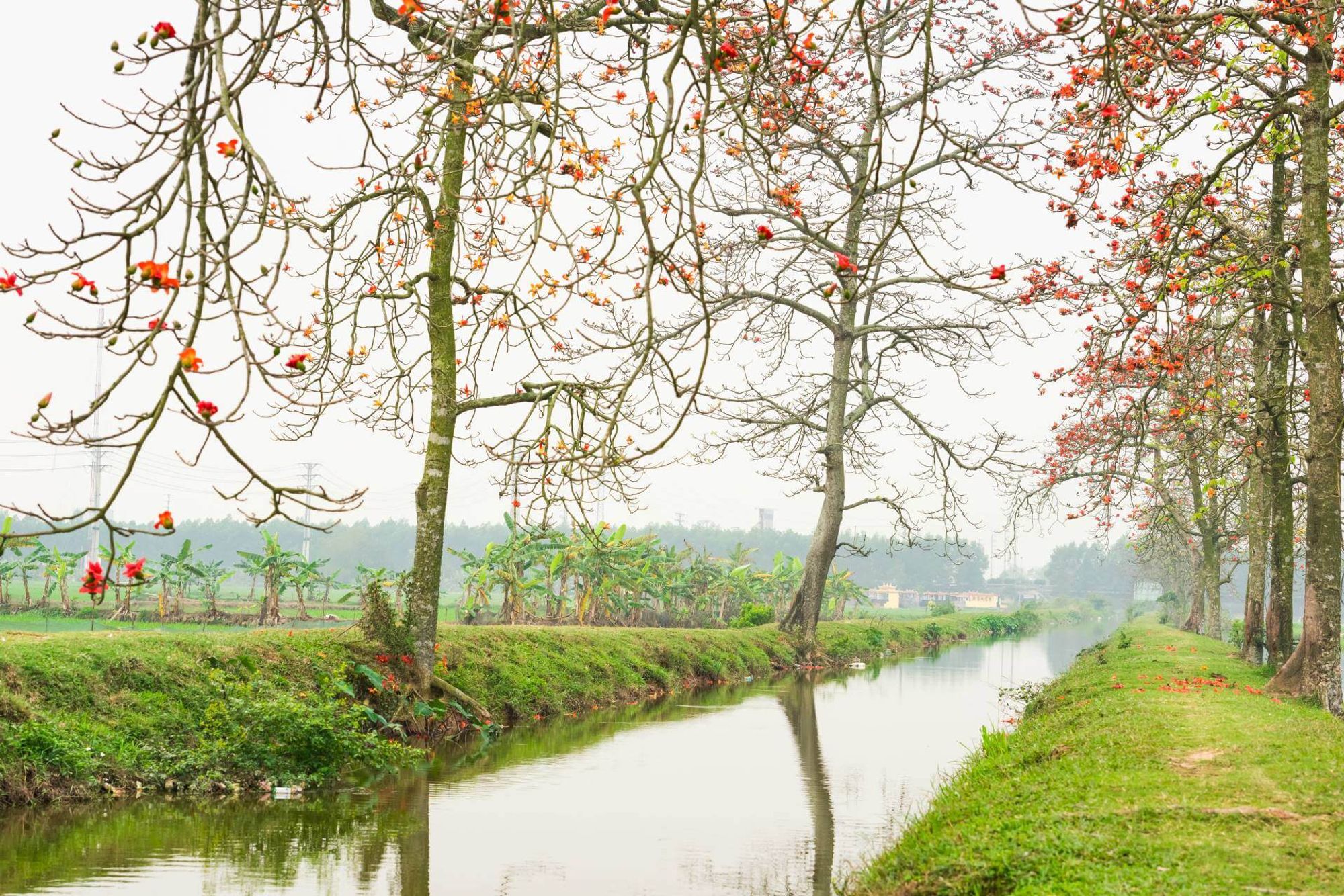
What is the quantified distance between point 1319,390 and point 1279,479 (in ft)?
9.89

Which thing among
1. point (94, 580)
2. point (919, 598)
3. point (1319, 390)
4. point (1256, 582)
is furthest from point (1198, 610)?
point (919, 598)

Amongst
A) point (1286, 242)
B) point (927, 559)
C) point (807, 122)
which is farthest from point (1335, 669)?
point (927, 559)

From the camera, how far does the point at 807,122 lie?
7.03m

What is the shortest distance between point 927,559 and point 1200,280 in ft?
401

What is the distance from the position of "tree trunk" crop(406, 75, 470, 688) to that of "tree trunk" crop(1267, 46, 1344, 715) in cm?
920

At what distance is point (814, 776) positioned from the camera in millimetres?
11641

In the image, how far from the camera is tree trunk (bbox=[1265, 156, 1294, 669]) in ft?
48.0

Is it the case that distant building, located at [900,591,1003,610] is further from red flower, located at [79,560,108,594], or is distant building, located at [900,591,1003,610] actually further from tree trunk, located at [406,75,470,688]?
red flower, located at [79,560,108,594]

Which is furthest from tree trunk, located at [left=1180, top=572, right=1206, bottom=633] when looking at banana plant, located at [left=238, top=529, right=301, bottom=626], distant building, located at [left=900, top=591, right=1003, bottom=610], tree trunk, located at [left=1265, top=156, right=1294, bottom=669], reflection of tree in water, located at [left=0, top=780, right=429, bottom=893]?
distant building, located at [left=900, top=591, right=1003, bottom=610]

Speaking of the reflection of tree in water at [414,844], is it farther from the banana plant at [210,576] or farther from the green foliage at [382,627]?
the banana plant at [210,576]

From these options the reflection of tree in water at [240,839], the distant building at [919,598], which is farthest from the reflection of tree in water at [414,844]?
the distant building at [919,598]

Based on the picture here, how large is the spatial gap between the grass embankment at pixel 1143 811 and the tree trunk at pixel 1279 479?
4.51 meters

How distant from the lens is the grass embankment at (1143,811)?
198 inches

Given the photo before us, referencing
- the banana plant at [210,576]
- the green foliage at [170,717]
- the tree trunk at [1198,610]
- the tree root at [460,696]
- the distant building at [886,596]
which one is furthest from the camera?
the distant building at [886,596]
